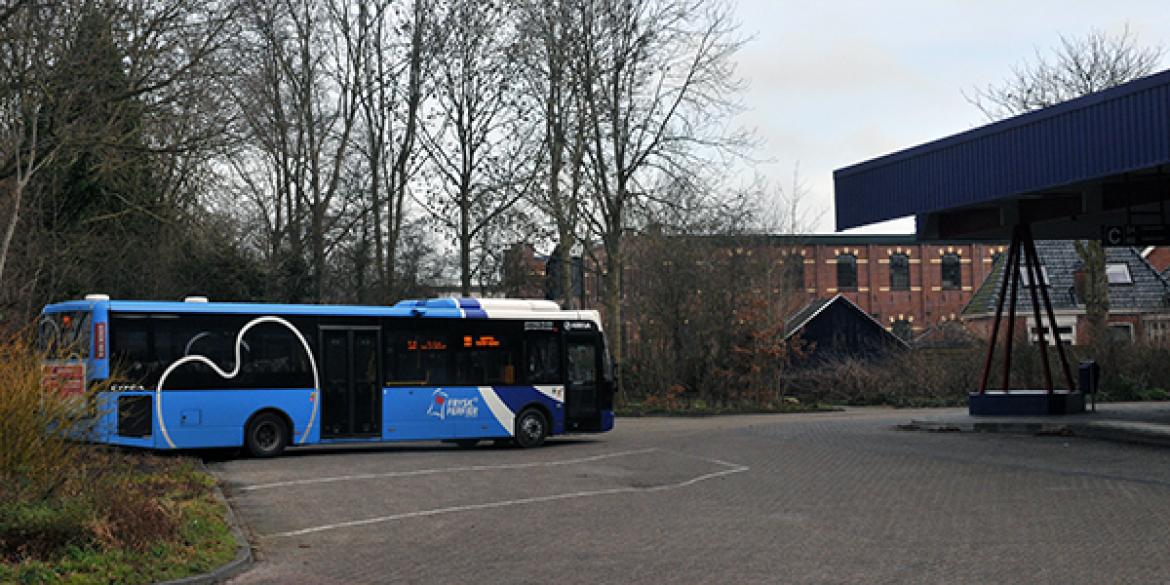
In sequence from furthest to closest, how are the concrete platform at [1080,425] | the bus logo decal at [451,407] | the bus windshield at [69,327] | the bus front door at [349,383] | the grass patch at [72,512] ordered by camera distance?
the bus logo decal at [451,407]
the bus front door at [349,383]
the concrete platform at [1080,425]
the bus windshield at [69,327]
the grass patch at [72,512]

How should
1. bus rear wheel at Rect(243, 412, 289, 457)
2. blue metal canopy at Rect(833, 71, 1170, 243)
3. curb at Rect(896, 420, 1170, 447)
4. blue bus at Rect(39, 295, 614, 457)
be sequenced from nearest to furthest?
A: 1. blue metal canopy at Rect(833, 71, 1170, 243)
2. blue bus at Rect(39, 295, 614, 457)
3. bus rear wheel at Rect(243, 412, 289, 457)
4. curb at Rect(896, 420, 1170, 447)

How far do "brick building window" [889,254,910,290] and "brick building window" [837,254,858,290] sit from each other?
85.7 inches

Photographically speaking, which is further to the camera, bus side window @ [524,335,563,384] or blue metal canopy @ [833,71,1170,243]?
bus side window @ [524,335,563,384]

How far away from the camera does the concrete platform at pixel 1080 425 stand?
22.5 meters

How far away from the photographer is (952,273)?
75.9 metres

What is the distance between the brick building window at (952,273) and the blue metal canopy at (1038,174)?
45373 millimetres

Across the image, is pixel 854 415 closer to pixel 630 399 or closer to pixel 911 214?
pixel 630 399

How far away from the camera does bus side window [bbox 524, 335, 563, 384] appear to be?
25.1 metres

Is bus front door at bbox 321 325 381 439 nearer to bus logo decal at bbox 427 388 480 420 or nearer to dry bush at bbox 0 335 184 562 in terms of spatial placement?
bus logo decal at bbox 427 388 480 420

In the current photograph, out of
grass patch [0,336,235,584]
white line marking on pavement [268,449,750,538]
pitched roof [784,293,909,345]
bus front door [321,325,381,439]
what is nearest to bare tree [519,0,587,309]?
pitched roof [784,293,909,345]

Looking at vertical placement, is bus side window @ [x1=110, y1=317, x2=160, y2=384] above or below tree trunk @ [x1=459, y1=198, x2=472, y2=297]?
below

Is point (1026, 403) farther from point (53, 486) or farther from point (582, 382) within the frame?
point (53, 486)

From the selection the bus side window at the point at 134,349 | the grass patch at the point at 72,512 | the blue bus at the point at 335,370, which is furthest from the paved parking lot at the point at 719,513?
the bus side window at the point at 134,349

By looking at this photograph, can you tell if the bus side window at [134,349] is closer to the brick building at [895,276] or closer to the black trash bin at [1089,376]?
the black trash bin at [1089,376]
